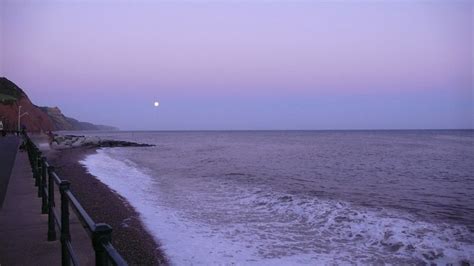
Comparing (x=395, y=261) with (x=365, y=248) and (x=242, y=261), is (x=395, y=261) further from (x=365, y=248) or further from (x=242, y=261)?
(x=242, y=261)

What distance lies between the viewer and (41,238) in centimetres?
600

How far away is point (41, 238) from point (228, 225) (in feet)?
17.0

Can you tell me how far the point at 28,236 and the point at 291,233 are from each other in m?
5.98

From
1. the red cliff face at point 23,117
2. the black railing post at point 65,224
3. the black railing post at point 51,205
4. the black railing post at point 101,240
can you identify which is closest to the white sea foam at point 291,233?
the black railing post at point 51,205

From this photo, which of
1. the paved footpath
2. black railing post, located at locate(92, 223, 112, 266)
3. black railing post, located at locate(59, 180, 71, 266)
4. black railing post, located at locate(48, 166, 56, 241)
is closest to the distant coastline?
the paved footpath

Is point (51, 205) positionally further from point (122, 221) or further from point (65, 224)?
point (122, 221)

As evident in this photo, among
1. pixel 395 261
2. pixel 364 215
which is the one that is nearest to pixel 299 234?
pixel 395 261

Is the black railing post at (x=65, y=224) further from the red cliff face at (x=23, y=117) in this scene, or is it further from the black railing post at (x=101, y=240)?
the red cliff face at (x=23, y=117)

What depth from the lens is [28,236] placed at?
6.07m

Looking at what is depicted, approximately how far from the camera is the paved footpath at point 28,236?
5223 mm

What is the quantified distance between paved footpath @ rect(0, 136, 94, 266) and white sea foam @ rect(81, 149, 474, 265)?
7.00 feet

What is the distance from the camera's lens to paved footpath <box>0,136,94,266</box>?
522 cm

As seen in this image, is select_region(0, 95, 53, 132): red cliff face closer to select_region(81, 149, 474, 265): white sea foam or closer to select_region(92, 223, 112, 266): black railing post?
select_region(81, 149, 474, 265): white sea foam

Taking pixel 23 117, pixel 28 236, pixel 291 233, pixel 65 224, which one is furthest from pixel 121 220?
pixel 23 117
